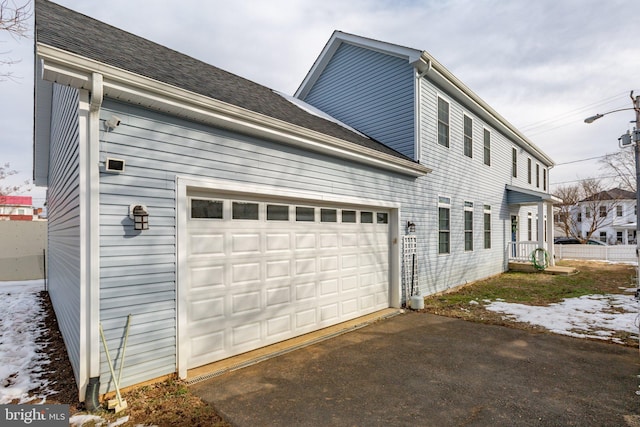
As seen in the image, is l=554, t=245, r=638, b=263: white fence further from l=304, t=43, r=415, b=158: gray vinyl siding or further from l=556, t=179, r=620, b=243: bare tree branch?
l=304, t=43, r=415, b=158: gray vinyl siding

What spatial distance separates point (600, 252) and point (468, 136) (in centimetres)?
1391

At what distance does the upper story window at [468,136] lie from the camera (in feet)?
33.9

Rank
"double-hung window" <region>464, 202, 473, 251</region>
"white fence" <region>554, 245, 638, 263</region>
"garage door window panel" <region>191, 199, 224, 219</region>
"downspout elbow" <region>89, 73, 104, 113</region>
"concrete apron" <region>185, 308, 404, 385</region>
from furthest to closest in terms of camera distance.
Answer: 1. "white fence" <region>554, 245, 638, 263</region>
2. "double-hung window" <region>464, 202, 473, 251</region>
3. "garage door window panel" <region>191, 199, 224, 219</region>
4. "concrete apron" <region>185, 308, 404, 385</region>
5. "downspout elbow" <region>89, 73, 104, 113</region>

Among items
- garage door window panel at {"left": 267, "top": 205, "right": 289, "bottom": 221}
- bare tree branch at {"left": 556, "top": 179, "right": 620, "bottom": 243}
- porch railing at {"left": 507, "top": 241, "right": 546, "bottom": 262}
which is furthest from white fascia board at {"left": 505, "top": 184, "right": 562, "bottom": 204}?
bare tree branch at {"left": 556, "top": 179, "right": 620, "bottom": 243}

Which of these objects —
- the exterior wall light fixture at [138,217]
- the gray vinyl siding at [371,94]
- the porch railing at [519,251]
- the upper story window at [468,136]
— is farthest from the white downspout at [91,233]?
the porch railing at [519,251]

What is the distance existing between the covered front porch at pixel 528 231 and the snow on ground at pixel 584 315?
4386mm

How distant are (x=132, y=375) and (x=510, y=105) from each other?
20712 mm

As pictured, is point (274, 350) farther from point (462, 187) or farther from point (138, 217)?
point (462, 187)

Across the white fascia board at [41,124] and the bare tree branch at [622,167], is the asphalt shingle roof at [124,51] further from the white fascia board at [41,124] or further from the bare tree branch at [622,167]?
the bare tree branch at [622,167]

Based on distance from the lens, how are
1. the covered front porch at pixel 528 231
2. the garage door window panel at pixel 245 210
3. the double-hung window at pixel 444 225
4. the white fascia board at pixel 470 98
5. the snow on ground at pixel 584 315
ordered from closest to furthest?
the garage door window panel at pixel 245 210 < the snow on ground at pixel 584 315 < the white fascia board at pixel 470 98 < the double-hung window at pixel 444 225 < the covered front porch at pixel 528 231

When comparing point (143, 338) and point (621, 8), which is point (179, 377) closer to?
point (143, 338)

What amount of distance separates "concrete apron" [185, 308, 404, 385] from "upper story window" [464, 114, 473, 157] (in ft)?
21.7

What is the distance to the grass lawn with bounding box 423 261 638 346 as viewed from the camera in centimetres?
682

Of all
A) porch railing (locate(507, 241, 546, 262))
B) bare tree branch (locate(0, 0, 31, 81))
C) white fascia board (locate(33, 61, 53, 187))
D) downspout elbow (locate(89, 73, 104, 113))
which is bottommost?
porch railing (locate(507, 241, 546, 262))
